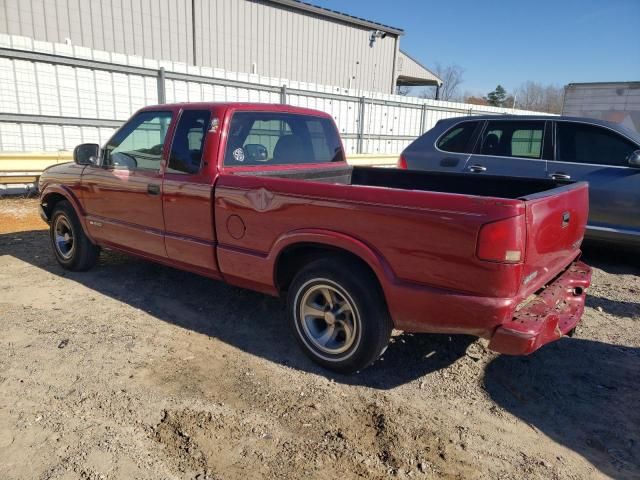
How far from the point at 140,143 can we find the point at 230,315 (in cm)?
194

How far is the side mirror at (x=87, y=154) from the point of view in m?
4.78

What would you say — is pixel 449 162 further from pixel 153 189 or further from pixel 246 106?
pixel 153 189

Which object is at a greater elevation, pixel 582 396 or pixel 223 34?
pixel 223 34

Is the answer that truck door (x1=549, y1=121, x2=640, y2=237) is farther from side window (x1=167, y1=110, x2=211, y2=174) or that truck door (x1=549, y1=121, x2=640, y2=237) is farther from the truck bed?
side window (x1=167, y1=110, x2=211, y2=174)

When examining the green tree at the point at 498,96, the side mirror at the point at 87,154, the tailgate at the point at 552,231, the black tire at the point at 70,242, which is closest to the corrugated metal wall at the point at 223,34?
the black tire at the point at 70,242

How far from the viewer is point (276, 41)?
64.6 ft

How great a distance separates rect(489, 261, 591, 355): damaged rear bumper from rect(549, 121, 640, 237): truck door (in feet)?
7.79

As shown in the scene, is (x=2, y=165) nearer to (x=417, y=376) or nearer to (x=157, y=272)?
(x=157, y=272)

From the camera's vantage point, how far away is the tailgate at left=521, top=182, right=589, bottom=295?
2.66 m

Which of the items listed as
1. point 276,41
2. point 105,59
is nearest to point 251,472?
point 105,59

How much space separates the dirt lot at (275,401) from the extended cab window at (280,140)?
1411mm

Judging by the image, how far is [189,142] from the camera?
405 centimetres

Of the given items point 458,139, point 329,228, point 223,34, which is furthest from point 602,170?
point 223,34

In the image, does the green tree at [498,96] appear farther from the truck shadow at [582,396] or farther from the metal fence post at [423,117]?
the truck shadow at [582,396]
